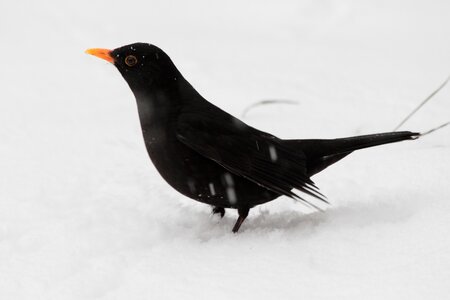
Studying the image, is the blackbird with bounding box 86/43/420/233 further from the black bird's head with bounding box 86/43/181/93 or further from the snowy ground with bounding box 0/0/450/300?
the snowy ground with bounding box 0/0/450/300

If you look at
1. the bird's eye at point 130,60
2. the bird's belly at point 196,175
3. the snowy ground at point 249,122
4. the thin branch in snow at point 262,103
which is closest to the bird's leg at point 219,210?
the snowy ground at point 249,122

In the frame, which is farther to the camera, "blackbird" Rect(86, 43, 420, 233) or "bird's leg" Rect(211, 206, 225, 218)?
"bird's leg" Rect(211, 206, 225, 218)

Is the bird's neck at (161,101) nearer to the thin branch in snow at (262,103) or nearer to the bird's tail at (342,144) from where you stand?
the bird's tail at (342,144)

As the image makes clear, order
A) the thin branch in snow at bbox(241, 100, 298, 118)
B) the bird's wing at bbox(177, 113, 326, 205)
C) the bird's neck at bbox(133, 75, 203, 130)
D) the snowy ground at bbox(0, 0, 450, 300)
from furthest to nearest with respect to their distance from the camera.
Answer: the thin branch in snow at bbox(241, 100, 298, 118) < the bird's neck at bbox(133, 75, 203, 130) < the bird's wing at bbox(177, 113, 326, 205) < the snowy ground at bbox(0, 0, 450, 300)

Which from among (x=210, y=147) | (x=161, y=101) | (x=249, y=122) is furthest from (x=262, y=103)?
(x=210, y=147)

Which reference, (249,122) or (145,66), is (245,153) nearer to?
(145,66)

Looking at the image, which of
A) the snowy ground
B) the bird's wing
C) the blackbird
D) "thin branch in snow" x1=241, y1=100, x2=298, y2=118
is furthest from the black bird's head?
"thin branch in snow" x1=241, y1=100, x2=298, y2=118
